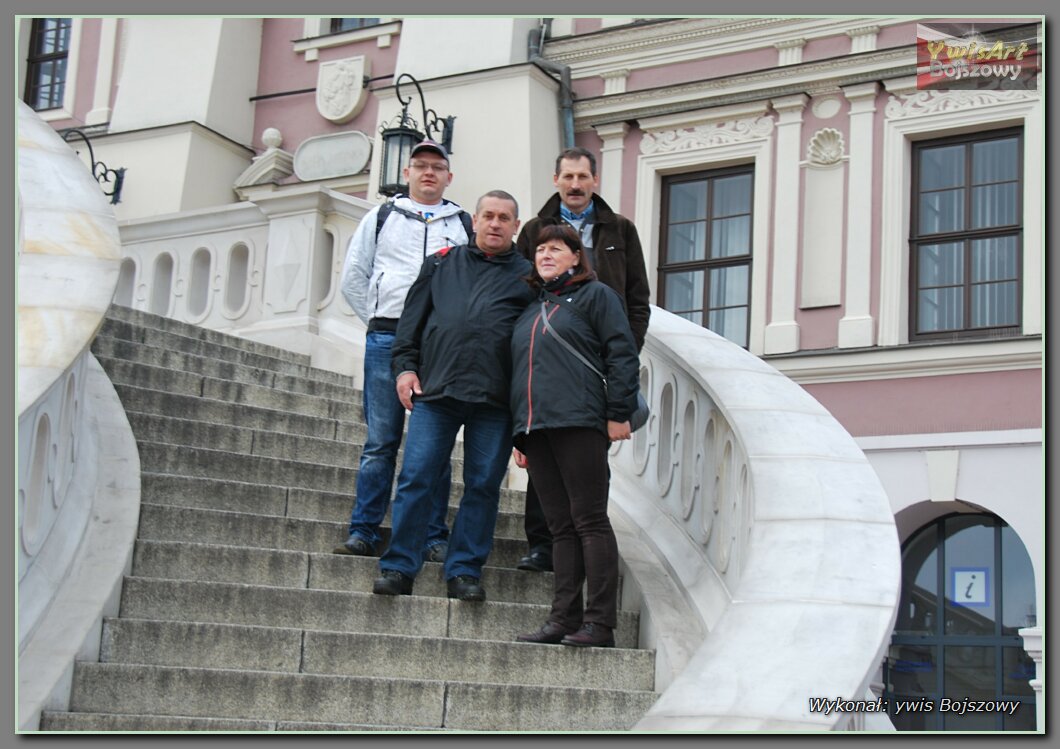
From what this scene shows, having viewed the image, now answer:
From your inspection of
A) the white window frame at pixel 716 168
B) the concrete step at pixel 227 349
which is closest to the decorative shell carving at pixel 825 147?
the white window frame at pixel 716 168

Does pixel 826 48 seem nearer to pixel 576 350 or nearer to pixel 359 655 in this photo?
pixel 576 350

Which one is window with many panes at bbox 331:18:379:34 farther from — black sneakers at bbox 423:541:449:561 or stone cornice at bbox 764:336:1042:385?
black sneakers at bbox 423:541:449:561

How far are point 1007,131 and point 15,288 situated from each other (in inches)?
435

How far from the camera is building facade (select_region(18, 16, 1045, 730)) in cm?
1370

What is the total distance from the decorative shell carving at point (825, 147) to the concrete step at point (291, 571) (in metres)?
9.63

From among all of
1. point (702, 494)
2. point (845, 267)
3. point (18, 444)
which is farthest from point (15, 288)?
point (845, 267)

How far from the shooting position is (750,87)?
15.4 metres

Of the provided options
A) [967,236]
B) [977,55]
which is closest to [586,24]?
[977,55]

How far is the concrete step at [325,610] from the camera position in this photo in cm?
571

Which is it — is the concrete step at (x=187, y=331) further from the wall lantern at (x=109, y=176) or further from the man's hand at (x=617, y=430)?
the wall lantern at (x=109, y=176)

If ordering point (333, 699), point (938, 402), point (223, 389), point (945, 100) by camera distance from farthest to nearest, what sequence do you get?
1. point (945, 100)
2. point (938, 402)
3. point (223, 389)
4. point (333, 699)

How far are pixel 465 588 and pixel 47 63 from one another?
1561cm

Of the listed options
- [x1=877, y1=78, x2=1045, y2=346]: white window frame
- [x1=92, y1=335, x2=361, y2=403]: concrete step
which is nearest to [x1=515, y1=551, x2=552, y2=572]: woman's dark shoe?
[x1=92, y1=335, x2=361, y2=403]: concrete step

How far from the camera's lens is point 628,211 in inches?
630
